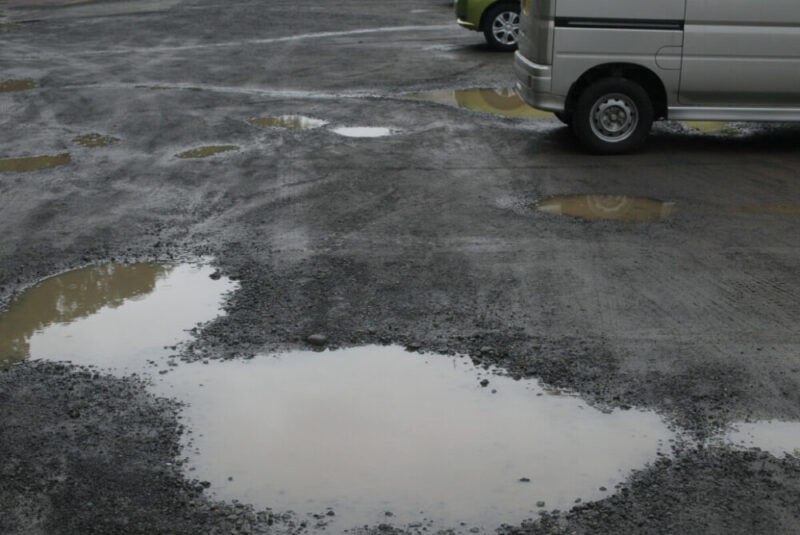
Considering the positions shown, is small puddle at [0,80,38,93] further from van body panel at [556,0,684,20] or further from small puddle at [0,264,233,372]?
small puddle at [0,264,233,372]

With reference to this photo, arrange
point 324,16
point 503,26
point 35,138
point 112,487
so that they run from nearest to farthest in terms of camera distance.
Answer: point 112,487
point 35,138
point 503,26
point 324,16

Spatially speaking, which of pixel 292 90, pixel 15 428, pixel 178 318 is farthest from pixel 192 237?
pixel 292 90

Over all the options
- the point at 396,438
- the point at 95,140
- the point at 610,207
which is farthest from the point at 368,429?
the point at 95,140

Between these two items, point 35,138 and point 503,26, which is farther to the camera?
point 503,26

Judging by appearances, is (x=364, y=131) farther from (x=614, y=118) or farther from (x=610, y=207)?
(x=610, y=207)

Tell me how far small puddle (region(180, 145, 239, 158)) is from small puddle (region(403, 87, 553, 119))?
135 inches

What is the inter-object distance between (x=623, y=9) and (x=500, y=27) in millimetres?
8199

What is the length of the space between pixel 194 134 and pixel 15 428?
708 cm

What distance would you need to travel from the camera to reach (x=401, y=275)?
24.2 ft

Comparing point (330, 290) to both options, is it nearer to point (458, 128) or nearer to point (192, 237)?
point (192, 237)

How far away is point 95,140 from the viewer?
11766mm

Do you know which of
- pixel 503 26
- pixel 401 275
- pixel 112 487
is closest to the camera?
pixel 112 487

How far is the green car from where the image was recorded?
18406 millimetres

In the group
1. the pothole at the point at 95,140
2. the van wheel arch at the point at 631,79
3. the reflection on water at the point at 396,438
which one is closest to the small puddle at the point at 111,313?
the reflection on water at the point at 396,438
